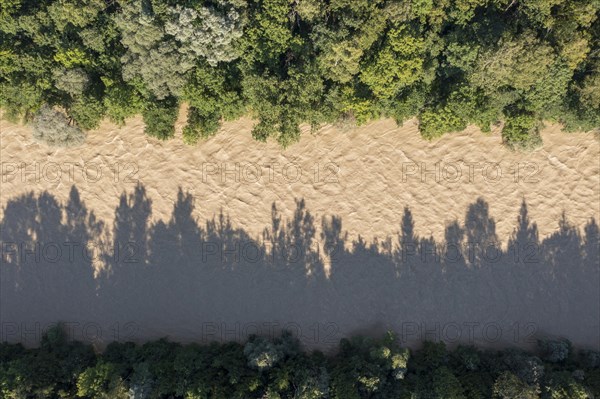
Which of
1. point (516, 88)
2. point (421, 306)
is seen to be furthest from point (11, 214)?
point (516, 88)

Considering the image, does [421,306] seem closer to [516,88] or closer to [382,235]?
[382,235]

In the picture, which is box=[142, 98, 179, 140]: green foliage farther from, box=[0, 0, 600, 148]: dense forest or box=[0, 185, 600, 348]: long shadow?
box=[0, 185, 600, 348]: long shadow

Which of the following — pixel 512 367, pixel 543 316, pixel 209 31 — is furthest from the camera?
pixel 543 316

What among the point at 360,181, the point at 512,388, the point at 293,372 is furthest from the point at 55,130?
the point at 512,388

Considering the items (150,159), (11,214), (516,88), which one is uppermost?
(516,88)

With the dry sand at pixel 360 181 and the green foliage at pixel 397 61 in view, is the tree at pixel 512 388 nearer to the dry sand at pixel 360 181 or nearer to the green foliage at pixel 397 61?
the dry sand at pixel 360 181

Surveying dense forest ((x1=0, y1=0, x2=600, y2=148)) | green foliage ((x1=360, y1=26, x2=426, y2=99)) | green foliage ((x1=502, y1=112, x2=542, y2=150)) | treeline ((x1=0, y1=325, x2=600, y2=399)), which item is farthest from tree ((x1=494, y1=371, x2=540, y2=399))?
green foliage ((x1=360, y1=26, x2=426, y2=99))

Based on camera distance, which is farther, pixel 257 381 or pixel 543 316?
pixel 543 316
